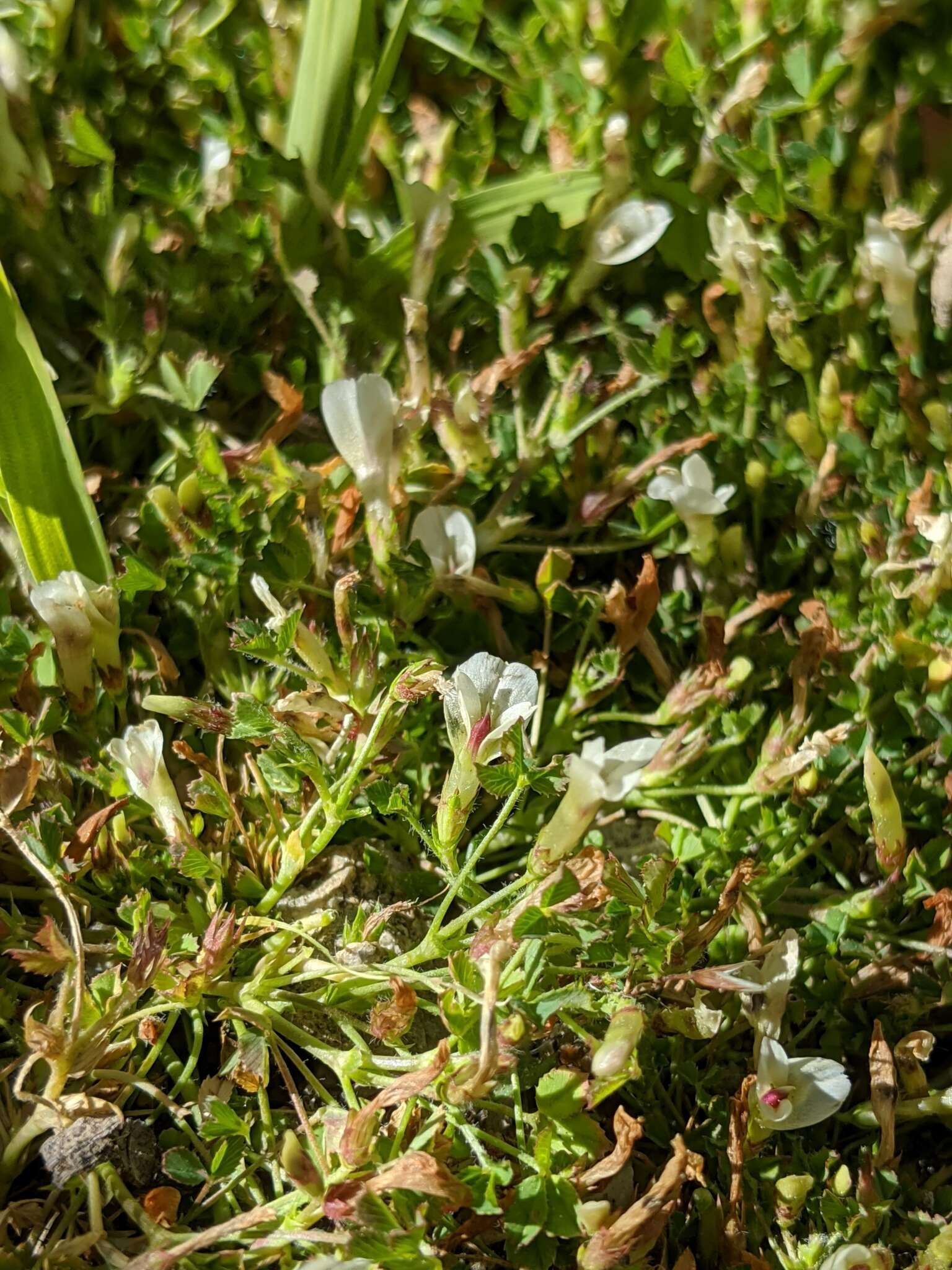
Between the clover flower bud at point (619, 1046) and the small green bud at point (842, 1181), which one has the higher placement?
the clover flower bud at point (619, 1046)

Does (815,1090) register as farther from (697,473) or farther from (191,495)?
(191,495)

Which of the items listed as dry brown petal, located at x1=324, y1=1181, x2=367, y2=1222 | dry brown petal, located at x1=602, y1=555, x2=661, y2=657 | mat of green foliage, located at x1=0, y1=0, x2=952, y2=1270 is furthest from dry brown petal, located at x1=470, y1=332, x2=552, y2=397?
dry brown petal, located at x1=324, y1=1181, x2=367, y2=1222

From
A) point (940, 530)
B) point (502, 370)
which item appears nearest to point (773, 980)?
point (940, 530)

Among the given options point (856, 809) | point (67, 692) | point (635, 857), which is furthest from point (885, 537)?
point (67, 692)

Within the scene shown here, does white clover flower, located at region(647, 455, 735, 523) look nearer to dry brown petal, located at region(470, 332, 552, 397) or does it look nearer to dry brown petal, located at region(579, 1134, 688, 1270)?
dry brown petal, located at region(470, 332, 552, 397)

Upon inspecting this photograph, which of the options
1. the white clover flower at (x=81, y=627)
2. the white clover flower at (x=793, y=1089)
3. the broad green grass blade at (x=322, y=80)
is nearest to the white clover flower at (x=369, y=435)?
the white clover flower at (x=81, y=627)

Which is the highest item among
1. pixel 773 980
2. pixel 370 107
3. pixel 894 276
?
pixel 370 107

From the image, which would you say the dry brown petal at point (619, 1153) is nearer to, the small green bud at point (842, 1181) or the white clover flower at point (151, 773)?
the small green bud at point (842, 1181)
